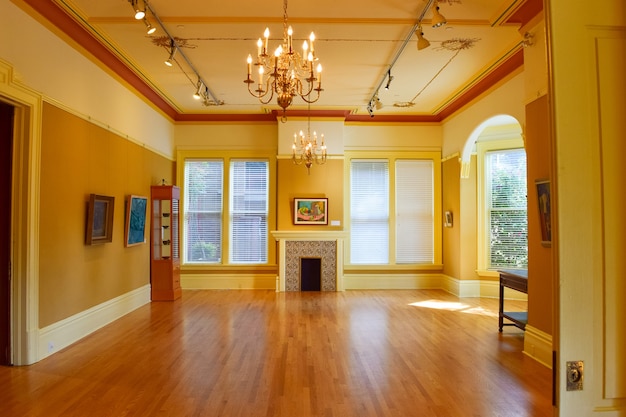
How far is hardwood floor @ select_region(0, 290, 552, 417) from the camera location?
10.2 ft

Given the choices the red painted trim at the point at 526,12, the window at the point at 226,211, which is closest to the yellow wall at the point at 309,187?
the window at the point at 226,211

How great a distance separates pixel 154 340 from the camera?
16.0ft

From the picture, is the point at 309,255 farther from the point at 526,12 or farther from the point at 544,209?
the point at 526,12

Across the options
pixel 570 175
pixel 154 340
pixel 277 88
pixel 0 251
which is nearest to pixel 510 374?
pixel 570 175

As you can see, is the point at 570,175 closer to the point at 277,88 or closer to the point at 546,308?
the point at 277,88

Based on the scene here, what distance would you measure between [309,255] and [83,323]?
15.0 ft

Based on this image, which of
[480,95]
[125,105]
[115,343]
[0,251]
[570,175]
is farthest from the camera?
[480,95]

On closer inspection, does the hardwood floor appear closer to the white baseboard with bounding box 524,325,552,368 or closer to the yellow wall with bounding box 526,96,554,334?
the white baseboard with bounding box 524,325,552,368

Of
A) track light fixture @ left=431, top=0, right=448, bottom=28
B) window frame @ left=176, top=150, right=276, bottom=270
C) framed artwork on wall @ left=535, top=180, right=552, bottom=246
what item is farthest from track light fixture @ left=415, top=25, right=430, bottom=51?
window frame @ left=176, top=150, right=276, bottom=270

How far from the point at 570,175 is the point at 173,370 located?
382 cm

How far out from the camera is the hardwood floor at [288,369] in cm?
310

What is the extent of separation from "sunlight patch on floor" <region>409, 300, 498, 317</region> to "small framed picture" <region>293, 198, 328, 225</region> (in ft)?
8.92

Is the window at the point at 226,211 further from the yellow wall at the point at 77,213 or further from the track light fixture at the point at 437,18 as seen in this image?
the track light fixture at the point at 437,18

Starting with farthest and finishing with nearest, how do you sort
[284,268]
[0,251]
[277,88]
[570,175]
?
1. [284,268]
2. [0,251]
3. [277,88]
4. [570,175]
